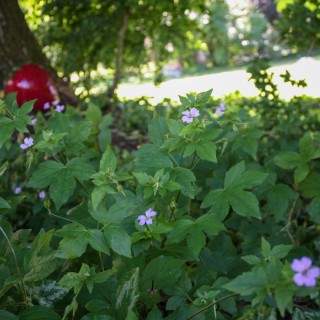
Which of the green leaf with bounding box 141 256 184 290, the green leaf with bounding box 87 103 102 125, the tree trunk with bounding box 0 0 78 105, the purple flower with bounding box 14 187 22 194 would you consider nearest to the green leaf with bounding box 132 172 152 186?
the green leaf with bounding box 141 256 184 290

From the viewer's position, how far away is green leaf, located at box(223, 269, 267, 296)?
1.17m

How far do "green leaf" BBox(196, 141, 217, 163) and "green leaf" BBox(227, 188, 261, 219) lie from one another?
0.17 meters

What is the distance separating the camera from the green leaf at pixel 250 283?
117 cm

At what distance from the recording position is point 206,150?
1641 mm

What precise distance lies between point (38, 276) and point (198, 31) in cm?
446

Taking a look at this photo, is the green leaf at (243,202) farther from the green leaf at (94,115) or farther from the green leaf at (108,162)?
the green leaf at (94,115)

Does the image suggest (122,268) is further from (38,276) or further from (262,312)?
(262,312)

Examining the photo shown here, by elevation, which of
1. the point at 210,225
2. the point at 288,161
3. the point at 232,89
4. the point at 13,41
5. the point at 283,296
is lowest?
the point at 232,89

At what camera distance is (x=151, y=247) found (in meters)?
1.73

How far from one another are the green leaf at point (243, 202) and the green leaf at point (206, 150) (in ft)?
0.55

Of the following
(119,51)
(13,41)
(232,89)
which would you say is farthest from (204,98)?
(232,89)

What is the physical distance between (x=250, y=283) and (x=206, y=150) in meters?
0.57

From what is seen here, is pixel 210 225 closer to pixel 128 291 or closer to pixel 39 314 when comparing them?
pixel 128 291

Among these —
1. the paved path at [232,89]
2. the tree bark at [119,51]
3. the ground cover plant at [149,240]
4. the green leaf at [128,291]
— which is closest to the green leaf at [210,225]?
the ground cover plant at [149,240]
